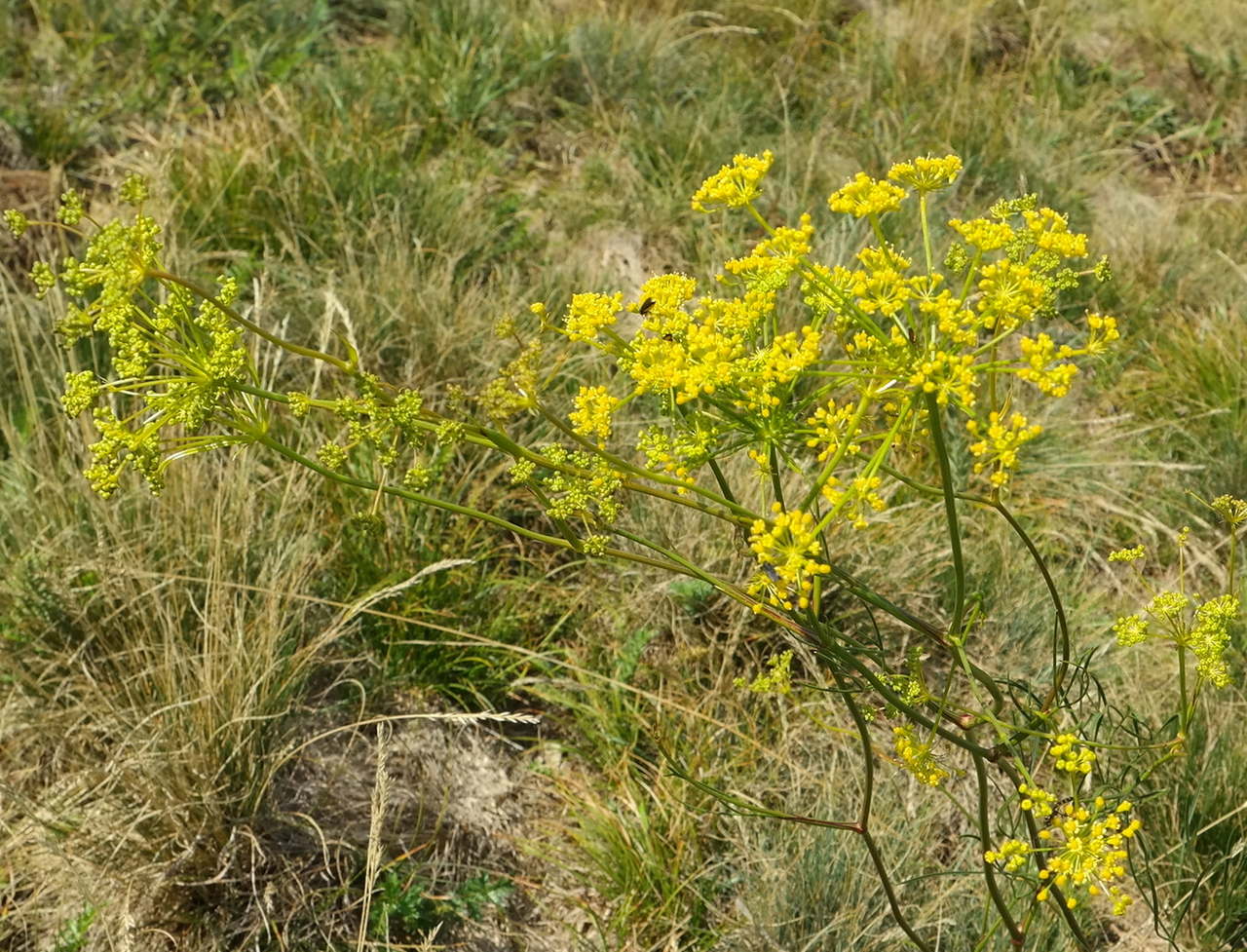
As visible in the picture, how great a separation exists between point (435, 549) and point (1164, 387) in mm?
2615

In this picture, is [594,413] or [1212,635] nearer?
[594,413]

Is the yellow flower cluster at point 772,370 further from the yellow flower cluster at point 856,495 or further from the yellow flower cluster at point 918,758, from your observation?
the yellow flower cluster at point 918,758

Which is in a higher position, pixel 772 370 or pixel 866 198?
pixel 866 198

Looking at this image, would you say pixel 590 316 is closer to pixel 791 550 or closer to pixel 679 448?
pixel 679 448

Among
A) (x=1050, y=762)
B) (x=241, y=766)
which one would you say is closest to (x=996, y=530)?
(x=1050, y=762)

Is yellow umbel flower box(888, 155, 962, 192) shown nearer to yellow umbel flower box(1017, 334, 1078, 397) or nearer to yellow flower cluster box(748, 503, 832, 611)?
yellow umbel flower box(1017, 334, 1078, 397)

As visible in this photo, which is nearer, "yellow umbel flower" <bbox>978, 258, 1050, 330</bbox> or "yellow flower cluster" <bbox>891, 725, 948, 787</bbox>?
"yellow umbel flower" <bbox>978, 258, 1050, 330</bbox>

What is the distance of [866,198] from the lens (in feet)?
4.61

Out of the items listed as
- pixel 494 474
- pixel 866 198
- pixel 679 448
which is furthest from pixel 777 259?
pixel 494 474

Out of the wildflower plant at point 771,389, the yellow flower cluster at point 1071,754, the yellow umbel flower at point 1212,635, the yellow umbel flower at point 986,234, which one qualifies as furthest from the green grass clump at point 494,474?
the yellow umbel flower at point 986,234

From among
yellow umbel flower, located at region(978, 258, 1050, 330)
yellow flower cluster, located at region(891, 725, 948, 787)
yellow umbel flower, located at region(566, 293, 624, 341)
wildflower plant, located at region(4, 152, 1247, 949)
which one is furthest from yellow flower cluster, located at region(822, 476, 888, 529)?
Result: yellow flower cluster, located at region(891, 725, 948, 787)

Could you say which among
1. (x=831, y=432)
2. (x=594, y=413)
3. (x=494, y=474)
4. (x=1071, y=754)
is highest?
(x=831, y=432)

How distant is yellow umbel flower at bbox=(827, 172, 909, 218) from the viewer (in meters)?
1.36

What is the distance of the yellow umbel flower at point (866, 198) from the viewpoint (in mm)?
1362
